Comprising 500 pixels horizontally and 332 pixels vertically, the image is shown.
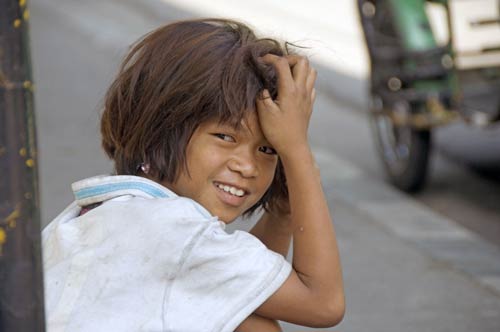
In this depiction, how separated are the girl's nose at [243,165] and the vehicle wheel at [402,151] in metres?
3.64

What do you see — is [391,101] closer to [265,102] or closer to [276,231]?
[276,231]

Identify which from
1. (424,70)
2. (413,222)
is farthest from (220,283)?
(424,70)

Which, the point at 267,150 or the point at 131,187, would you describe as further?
the point at 267,150

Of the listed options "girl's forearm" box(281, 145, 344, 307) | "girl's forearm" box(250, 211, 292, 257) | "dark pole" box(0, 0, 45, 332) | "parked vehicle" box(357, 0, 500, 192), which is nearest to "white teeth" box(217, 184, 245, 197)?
"girl's forearm" box(281, 145, 344, 307)

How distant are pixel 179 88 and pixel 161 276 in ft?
1.38

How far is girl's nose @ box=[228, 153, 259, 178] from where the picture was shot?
2338mm

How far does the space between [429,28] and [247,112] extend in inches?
146

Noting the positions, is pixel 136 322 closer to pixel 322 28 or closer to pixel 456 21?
pixel 456 21

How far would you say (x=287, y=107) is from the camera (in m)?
2.31

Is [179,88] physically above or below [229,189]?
above

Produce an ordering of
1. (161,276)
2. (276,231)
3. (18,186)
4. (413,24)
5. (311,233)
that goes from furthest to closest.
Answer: (413,24) → (276,231) → (311,233) → (161,276) → (18,186)

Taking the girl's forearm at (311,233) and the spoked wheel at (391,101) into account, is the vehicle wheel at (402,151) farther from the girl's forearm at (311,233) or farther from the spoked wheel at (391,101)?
the girl's forearm at (311,233)

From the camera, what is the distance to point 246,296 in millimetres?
2189

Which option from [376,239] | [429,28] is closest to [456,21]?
[429,28]
